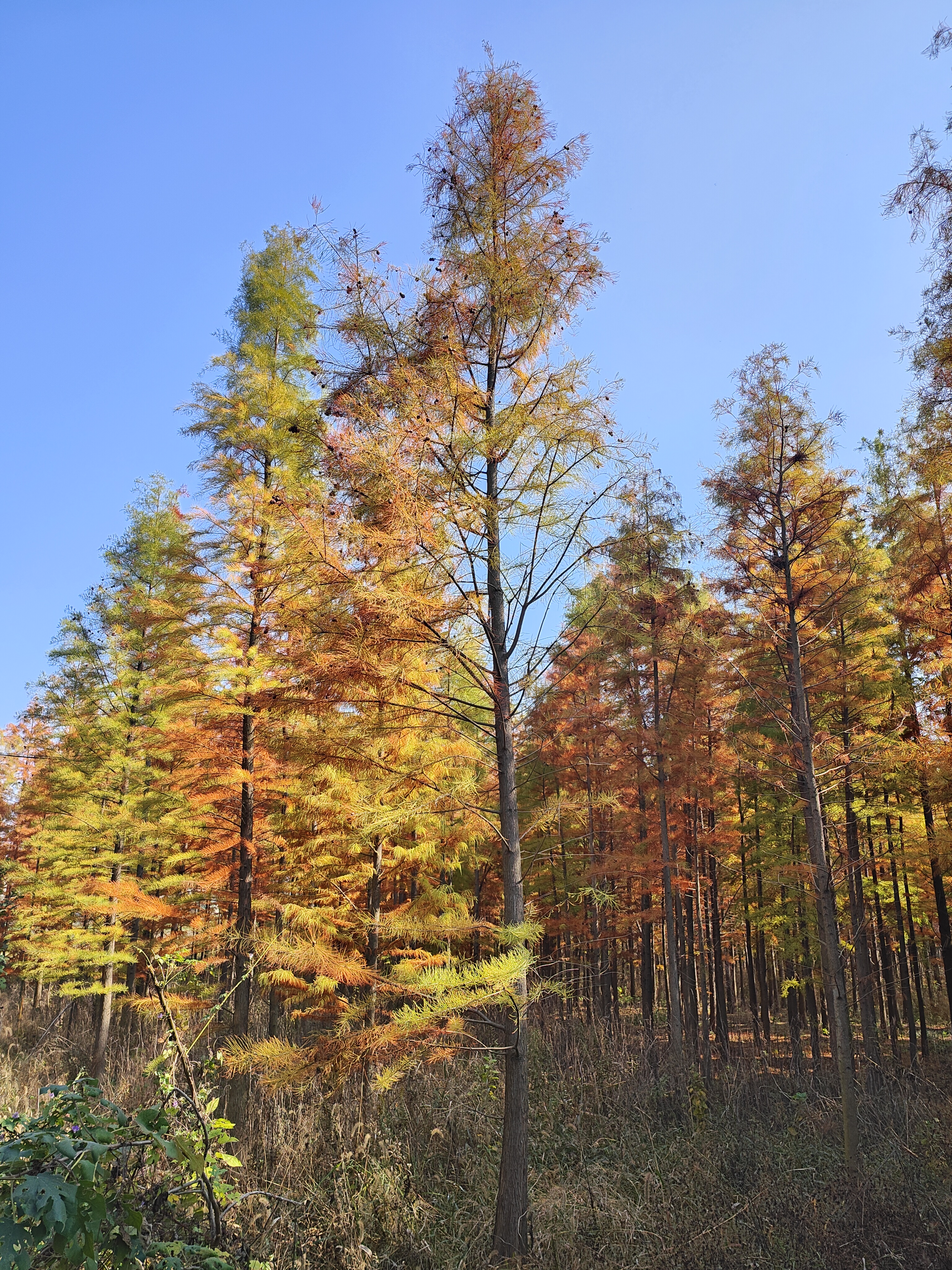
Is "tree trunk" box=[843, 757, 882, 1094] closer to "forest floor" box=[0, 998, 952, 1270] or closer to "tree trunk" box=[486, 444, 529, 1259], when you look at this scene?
"forest floor" box=[0, 998, 952, 1270]

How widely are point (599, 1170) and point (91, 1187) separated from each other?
27.7 ft

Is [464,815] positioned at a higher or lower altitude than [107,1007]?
higher

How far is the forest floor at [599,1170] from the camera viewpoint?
20.4ft

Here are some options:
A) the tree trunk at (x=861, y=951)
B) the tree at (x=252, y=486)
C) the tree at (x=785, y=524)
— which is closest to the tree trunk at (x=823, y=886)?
the tree at (x=785, y=524)

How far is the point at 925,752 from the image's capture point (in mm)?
12992

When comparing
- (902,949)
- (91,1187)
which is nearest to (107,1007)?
(91,1187)

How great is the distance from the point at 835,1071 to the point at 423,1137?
37.3 feet

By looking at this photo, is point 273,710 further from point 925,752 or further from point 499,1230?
point 925,752

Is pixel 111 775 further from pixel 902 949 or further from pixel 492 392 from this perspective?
pixel 902 949

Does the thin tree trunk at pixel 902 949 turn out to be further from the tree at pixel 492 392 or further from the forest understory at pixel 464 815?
the tree at pixel 492 392

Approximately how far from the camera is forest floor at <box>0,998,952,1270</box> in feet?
20.4

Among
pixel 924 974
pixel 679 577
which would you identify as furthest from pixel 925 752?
pixel 924 974

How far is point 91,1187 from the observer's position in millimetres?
1941

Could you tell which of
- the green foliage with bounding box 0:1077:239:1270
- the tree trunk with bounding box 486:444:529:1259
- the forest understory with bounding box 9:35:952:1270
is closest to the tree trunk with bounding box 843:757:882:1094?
the forest understory with bounding box 9:35:952:1270
